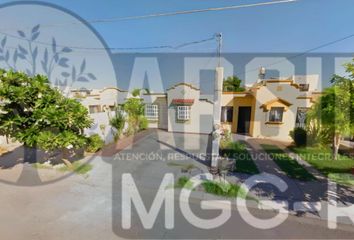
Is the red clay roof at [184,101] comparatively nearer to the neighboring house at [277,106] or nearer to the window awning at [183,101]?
the window awning at [183,101]

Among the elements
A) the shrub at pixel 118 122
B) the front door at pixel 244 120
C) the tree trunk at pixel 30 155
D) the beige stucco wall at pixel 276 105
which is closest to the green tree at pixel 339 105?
the beige stucco wall at pixel 276 105

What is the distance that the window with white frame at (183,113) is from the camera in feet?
52.0

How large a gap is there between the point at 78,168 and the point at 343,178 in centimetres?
1030

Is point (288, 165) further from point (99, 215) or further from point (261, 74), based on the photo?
point (261, 74)

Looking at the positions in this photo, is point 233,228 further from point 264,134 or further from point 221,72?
point 264,134

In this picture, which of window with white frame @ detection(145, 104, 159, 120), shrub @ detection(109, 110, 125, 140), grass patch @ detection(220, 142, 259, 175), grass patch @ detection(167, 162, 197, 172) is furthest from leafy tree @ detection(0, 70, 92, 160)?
window with white frame @ detection(145, 104, 159, 120)

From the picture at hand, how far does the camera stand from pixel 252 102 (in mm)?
15391

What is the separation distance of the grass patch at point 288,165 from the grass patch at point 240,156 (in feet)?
3.82

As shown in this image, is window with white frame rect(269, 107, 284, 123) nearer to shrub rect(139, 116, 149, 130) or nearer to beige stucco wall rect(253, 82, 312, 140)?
beige stucco wall rect(253, 82, 312, 140)

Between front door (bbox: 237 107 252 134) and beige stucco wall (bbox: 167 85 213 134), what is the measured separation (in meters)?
2.52

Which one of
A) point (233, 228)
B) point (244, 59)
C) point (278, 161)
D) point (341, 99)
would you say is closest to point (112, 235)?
point (233, 228)

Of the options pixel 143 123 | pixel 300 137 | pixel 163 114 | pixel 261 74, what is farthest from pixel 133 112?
pixel 261 74

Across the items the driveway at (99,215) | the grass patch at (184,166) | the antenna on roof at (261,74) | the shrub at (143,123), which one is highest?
the antenna on roof at (261,74)

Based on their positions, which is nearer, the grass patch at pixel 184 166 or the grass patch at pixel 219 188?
the grass patch at pixel 219 188
